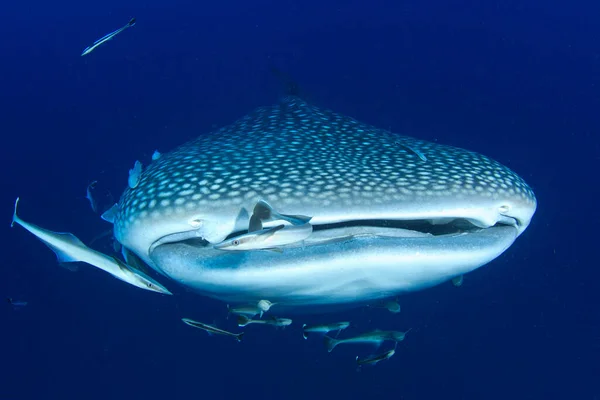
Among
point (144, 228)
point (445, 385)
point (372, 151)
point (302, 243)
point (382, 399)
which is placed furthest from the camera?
point (445, 385)

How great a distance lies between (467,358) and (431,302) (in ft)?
4.74

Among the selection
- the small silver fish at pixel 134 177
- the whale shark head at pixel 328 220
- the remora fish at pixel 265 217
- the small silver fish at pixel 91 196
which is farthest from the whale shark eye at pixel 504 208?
the small silver fish at pixel 91 196

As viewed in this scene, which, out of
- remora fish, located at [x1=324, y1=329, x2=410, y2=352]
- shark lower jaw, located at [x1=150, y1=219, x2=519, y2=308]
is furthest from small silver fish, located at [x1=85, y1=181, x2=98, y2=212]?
remora fish, located at [x1=324, y1=329, x2=410, y2=352]

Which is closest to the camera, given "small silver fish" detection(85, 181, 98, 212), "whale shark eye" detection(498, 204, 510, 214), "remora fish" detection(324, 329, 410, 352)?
"whale shark eye" detection(498, 204, 510, 214)

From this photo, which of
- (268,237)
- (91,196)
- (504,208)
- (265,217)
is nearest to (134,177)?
(91,196)

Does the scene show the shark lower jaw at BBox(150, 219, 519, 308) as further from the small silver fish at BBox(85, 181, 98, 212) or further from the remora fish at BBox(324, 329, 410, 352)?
the small silver fish at BBox(85, 181, 98, 212)

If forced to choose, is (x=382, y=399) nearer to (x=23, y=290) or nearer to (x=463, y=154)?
(x=463, y=154)

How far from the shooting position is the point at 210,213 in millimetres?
2607

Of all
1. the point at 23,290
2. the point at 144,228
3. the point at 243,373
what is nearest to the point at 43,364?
the point at 23,290

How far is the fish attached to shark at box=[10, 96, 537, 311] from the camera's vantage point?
8.24 feet

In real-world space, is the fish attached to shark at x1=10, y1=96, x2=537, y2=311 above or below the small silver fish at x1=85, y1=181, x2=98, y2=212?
above

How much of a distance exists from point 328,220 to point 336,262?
0.85 ft

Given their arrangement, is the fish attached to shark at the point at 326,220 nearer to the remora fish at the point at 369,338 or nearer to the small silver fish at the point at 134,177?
the small silver fish at the point at 134,177

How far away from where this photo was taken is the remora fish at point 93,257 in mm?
2084
